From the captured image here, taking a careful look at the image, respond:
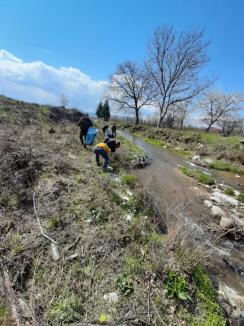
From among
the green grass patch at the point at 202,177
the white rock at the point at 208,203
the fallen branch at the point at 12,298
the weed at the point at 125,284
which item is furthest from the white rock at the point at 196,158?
the fallen branch at the point at 12,298

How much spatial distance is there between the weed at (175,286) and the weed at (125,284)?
500mm

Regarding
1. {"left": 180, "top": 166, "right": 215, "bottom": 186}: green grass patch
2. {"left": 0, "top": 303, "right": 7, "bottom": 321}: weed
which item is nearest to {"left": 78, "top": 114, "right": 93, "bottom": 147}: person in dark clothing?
{"left": 180, "top": 166, "right": 215, "bottom": 186}: green grass patch

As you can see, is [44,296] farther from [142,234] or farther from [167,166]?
[167,166]

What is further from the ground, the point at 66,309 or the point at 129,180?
the point at 129,180

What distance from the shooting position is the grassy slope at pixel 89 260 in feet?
8.71

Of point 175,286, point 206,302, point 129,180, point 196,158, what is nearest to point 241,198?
point 129,180

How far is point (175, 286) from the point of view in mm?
2961

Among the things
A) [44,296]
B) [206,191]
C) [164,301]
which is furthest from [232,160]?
[44,296]

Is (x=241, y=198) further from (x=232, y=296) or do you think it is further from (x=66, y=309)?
(x=66, y=309)

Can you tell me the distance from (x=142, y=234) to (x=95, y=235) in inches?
34.8

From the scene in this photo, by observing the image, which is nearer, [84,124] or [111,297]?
[111,297]

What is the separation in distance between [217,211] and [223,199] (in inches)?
53.6

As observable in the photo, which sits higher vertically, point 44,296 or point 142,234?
point 142,234

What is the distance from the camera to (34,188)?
15.8ft
